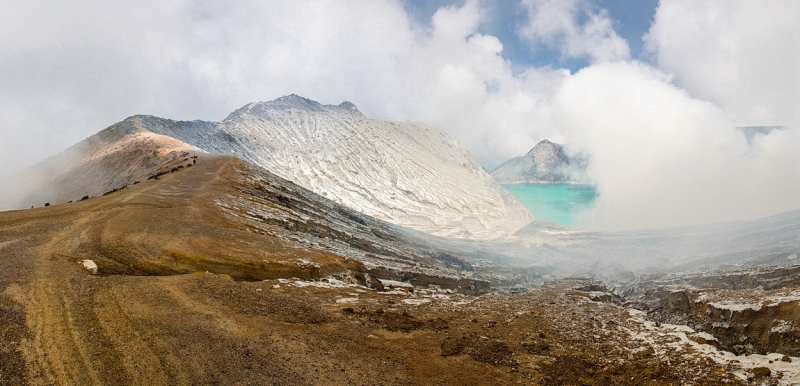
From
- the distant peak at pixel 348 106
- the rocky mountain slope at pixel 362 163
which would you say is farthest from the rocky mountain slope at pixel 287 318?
the distant peak at pixel 348 106

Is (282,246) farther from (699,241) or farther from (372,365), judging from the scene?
(699,241)

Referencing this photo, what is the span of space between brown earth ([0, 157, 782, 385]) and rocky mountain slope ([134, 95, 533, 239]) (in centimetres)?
6900

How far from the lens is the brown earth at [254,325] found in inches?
459

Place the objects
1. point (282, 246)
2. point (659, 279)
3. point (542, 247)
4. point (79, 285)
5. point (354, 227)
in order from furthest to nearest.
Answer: point (542, 247)
point (354, 227)
point (659, 279)
point (282, 246)
point (79, 285)

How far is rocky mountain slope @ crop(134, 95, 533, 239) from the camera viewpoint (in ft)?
314

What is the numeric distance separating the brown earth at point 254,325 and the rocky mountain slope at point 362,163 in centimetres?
6900

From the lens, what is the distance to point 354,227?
48.9 metres

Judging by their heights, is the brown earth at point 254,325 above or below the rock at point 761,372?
above

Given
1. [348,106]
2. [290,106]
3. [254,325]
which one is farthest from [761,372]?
[348,106]

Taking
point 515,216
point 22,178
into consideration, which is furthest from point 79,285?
point 515,216

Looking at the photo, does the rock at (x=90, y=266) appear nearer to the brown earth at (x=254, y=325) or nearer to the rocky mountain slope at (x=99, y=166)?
the brown earth at (x=254, y=325)

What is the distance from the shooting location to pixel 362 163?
114 metres

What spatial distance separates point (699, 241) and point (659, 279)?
139 ft

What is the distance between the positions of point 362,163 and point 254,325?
10010cm
